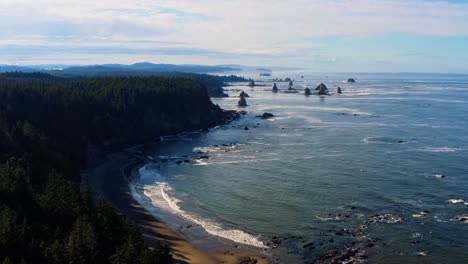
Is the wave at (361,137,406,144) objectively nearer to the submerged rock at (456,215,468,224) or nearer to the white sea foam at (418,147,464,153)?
the white sea foam at (418,147,464,153)

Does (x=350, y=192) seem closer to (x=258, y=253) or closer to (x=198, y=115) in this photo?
(x=258, y=253)

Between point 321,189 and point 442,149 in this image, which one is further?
point 442,149

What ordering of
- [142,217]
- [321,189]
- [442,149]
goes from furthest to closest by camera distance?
[442,149]
[321,189]
[142,217]

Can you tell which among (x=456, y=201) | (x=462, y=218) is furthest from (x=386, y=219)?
(x=456, y=201)

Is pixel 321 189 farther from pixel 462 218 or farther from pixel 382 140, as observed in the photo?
pixel 382 140

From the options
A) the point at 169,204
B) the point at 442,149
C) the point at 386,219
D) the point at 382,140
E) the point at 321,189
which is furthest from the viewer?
the point at 382,140

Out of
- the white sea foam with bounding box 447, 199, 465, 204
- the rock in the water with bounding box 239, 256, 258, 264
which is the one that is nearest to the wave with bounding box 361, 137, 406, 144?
the white sea foam with bounding box 447, 199, 465, 204

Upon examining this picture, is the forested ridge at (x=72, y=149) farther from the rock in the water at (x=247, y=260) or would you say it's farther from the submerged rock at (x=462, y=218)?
the submerged rock at (x=462, y=218)

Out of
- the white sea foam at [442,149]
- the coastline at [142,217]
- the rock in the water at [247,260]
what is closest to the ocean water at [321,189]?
the white sea foam at [442,149]
